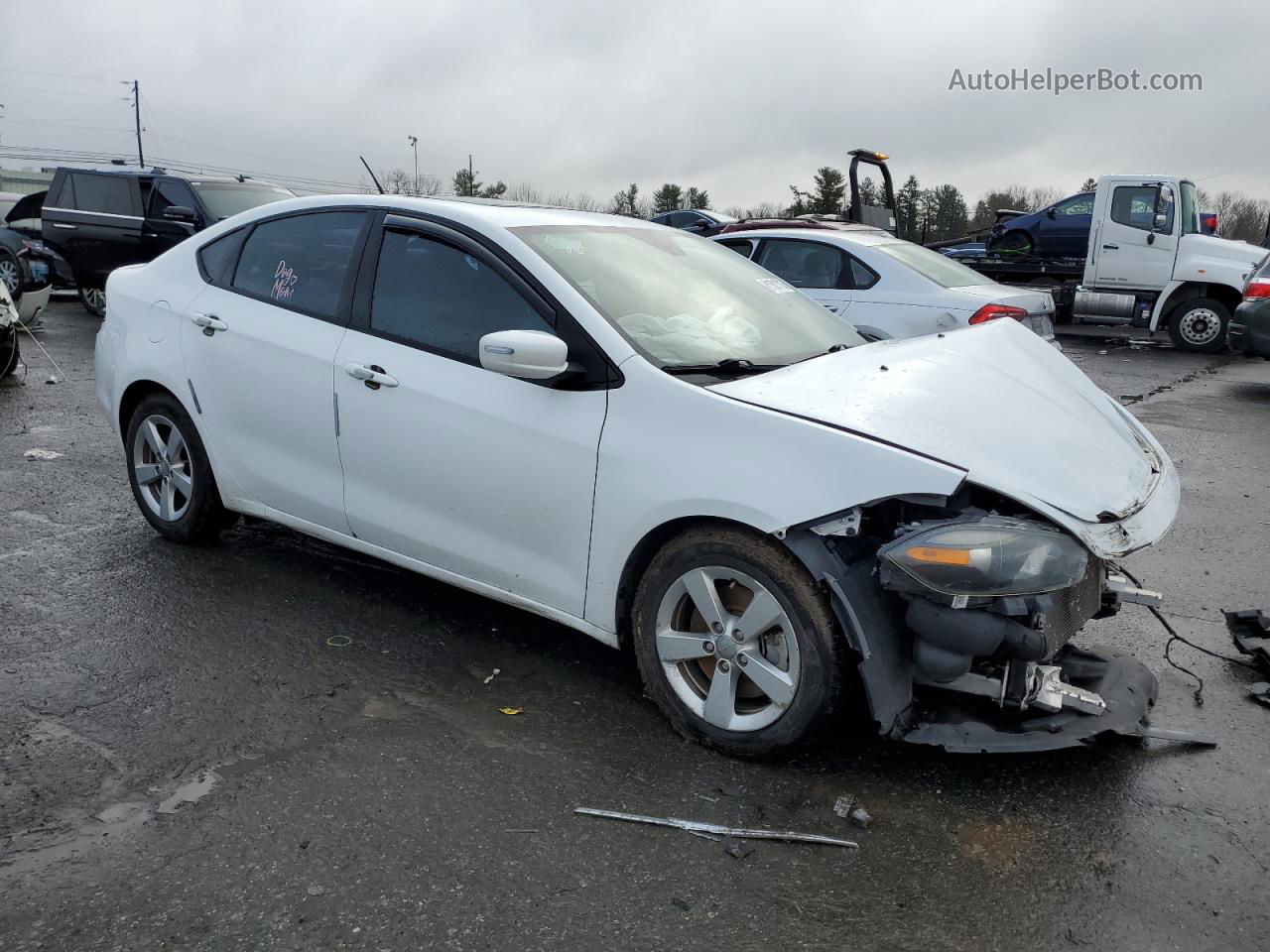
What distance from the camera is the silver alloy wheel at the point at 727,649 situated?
10.3 ft

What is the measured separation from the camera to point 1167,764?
10.7 feet

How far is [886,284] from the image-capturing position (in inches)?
366

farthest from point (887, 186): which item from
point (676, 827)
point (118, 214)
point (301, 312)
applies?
point (676, 827)

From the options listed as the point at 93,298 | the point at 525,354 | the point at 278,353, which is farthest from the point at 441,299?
the point at 93,298

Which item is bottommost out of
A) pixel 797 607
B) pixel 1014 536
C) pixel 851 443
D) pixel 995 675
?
pixel 995 675

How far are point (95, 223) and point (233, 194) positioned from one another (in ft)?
6.83

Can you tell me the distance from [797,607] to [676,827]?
2.29ft

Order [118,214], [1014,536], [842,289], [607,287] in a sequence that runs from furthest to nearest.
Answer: [118,214], [842,289], [607,287], [1014,536]

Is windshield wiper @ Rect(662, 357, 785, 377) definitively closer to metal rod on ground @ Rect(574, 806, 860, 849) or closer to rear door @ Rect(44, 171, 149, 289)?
metal rod on ground @ Rect(574, 806, 860, 849)

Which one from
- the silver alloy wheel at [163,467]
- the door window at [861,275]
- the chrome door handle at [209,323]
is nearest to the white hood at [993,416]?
the chrome door handle at [209,323]

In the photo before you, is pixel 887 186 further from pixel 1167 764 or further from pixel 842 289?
pixel 1167 764

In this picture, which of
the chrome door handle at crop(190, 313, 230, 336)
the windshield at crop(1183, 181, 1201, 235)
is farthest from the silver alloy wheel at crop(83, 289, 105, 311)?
the windshield at crop(1183, 181, 1201, 235)

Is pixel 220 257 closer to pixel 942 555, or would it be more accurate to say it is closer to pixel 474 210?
pixel 474 210

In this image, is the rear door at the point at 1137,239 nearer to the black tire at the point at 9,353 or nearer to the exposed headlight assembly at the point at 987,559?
the black tire at the point at 9,353
